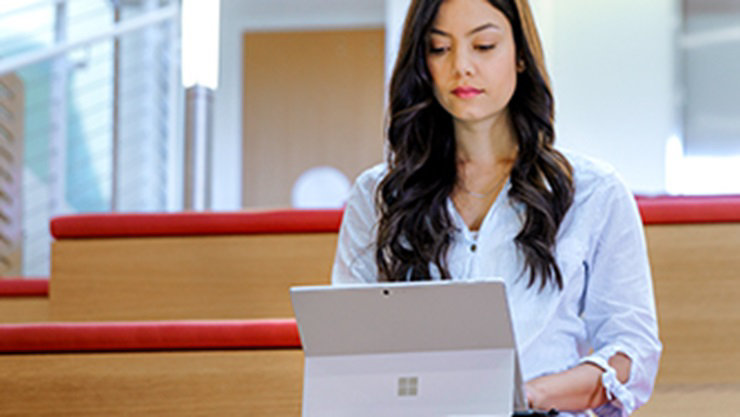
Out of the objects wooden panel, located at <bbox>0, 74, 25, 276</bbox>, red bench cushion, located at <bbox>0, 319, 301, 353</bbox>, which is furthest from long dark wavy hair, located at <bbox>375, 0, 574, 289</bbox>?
wooden panel, located at <bbox>0, 74, 25, 276</bbox>

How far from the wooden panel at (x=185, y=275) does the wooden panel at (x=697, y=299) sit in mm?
725

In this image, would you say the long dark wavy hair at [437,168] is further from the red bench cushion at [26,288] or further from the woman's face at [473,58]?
the red bench cushion at [26,288]

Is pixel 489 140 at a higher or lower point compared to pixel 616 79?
lower

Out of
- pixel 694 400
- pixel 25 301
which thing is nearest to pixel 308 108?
pixel 25 301

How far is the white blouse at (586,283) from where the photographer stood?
1.42 meters

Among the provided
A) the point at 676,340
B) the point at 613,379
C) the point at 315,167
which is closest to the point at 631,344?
the point at 613,379

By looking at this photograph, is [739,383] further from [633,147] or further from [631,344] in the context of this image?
[633,147]

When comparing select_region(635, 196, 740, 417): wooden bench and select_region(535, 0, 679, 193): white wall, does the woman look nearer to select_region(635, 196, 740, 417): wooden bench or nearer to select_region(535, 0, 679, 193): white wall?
select_region(635, 196, 740, 417): wooden bench

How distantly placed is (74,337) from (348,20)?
17.1ft

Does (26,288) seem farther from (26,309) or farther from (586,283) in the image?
(586,283)

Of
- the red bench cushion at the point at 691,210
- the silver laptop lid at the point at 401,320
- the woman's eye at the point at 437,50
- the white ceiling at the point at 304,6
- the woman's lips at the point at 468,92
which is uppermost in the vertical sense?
the white ceiling at the point at 304,6

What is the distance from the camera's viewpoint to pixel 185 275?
2340mm

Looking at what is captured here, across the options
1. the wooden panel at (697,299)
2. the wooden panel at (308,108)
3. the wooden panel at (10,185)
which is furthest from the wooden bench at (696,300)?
the wooden panel at (308,108)

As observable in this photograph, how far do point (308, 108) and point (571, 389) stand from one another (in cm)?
544
